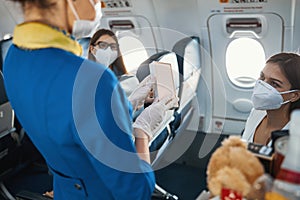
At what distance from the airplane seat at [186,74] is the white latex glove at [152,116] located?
3.47 ft

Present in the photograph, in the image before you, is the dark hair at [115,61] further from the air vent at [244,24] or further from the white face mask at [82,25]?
the white face mask at [82,25]

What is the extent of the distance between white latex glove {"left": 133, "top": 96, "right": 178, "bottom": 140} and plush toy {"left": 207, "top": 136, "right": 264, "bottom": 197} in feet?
2.64

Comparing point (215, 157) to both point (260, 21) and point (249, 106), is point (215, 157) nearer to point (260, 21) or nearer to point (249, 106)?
point (260, 21)

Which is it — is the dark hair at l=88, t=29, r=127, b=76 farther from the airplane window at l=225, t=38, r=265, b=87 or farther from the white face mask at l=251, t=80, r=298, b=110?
the white face mask at l=251, t=80, r=298, b=110

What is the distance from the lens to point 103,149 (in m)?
1.37

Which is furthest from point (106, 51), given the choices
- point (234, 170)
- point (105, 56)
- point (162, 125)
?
point (234, 170)

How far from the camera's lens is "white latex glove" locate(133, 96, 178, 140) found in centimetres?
174

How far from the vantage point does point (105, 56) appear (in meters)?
3.35

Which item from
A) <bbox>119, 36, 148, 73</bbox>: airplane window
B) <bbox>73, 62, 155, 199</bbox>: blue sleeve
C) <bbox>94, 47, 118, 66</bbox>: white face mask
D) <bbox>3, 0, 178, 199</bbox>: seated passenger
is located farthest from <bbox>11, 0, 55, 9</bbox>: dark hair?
<bbox>119, 36, 148, 73</bbox>: airplane window

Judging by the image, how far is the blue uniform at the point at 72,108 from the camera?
50.5 inches

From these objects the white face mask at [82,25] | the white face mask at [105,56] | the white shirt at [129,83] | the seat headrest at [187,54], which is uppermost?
the white face mask at [82,25]

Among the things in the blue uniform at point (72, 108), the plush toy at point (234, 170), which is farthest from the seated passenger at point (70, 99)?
the plush toy at point (234, 170)

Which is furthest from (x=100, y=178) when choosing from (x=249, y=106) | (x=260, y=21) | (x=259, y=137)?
(x=249, y=106)

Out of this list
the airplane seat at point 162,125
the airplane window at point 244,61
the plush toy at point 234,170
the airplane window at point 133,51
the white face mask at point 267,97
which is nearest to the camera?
the plush toy at point 234,170
